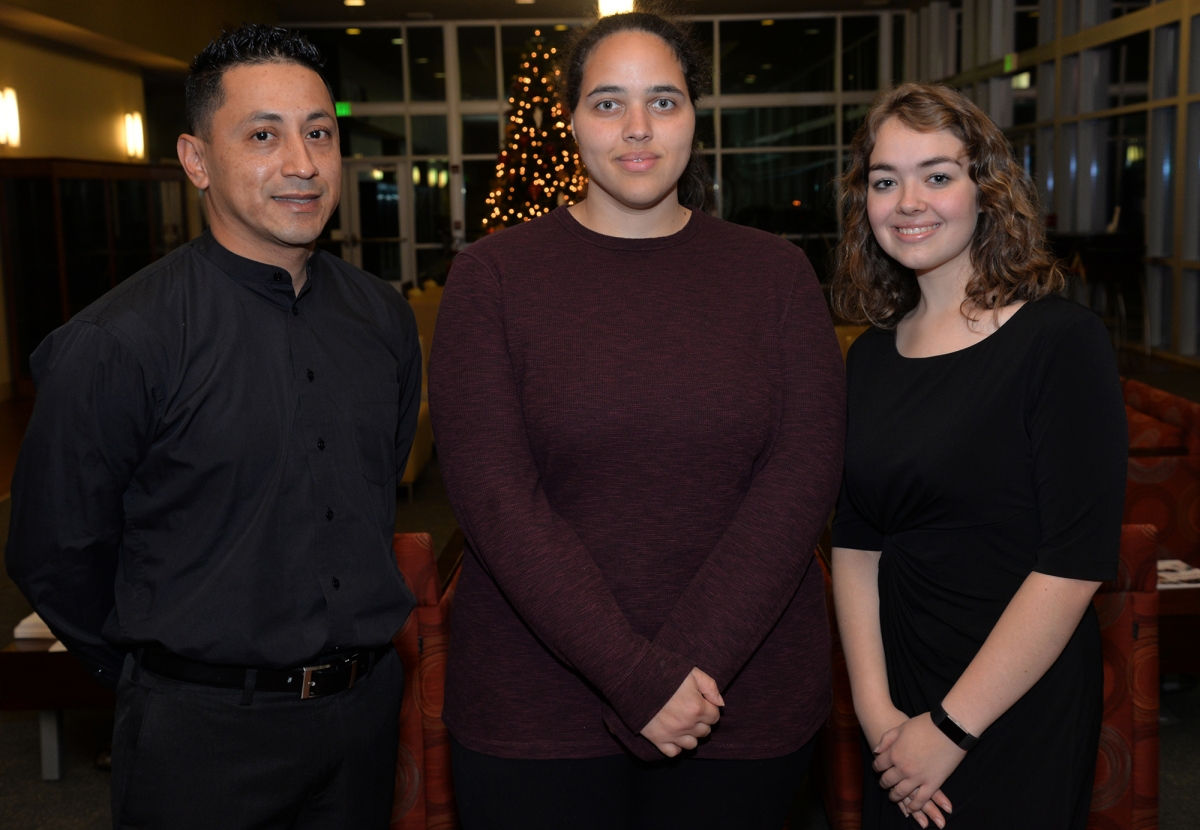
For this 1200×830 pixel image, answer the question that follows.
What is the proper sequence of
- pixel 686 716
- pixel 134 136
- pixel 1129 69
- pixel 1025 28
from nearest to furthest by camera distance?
pixel 686 716
pixel 1129 69
pixel 134 136
pixel 1025 28

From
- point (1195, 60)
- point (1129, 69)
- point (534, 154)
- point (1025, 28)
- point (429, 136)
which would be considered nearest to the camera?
point (534, 154)

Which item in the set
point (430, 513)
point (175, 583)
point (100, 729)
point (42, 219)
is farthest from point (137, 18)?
point (175, 583)

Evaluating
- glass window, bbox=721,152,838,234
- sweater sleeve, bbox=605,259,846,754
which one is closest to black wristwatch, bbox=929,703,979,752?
sweater sleeve, bbox=605,259,846,754

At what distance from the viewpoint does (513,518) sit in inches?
58.0

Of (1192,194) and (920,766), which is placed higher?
(1192,194)

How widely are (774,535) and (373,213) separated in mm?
17336

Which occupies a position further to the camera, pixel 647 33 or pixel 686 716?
pixel 647 33

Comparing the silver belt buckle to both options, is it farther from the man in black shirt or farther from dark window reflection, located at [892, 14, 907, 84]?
dark window reflection, located at [892, 14, 907, 84]

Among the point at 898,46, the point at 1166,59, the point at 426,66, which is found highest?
the point at 898,46

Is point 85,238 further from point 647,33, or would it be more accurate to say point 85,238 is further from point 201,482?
point 647,33

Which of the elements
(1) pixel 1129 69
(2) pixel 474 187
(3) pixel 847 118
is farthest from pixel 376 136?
(1) pixel 1129 69

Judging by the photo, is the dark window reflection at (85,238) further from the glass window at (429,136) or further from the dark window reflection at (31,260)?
the glass window at (429,136)

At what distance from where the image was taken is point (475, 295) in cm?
A: 155

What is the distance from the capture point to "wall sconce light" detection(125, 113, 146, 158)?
13305mm
